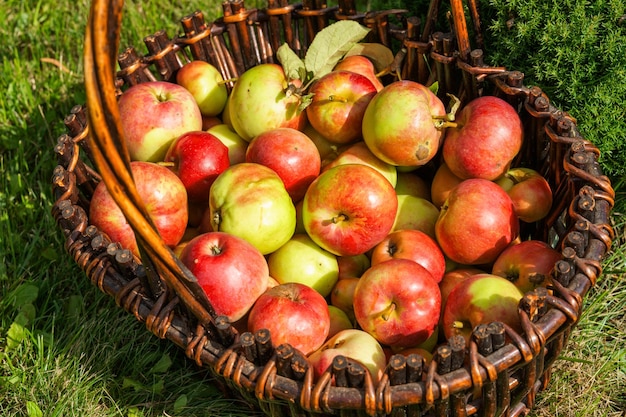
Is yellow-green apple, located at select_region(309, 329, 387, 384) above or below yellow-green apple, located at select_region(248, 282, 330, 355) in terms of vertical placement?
below

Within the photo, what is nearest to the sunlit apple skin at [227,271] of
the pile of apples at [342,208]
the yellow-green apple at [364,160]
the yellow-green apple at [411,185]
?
the pile of apples at [342,208]

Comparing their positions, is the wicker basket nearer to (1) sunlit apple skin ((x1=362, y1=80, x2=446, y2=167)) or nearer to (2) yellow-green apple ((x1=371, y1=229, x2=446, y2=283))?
(1) sunlit apple skin ((x1=362, y1=80, x2=446, y2=167))

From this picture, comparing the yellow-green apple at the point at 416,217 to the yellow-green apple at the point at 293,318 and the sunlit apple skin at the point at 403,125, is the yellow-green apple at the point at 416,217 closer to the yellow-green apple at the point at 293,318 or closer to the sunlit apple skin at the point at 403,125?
the sunlit apple skin at the point at 403,125

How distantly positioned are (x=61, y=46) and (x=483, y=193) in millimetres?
2516

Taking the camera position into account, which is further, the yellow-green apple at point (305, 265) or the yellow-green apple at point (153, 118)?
the yellow-green apple at point (153, 118)

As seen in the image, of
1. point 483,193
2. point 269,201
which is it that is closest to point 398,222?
point 483,193

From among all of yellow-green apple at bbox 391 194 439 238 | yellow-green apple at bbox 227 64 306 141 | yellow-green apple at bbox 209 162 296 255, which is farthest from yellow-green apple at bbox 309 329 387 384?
yellow-green apple at bbox 227 64 306 141

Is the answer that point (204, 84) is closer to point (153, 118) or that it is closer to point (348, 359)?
point (153, 118)

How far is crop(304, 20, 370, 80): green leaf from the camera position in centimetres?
249

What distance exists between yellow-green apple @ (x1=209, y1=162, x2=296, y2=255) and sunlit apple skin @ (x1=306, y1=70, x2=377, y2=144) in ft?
1.07

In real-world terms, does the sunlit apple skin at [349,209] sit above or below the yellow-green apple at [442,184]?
above

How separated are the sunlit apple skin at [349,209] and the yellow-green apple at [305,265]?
55mm

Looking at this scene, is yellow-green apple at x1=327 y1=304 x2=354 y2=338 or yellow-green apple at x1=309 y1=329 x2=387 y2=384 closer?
yellow-green apple at x1=309 y1=329 x2=387 y2=384

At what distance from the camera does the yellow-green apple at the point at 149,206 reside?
2.06 meters
